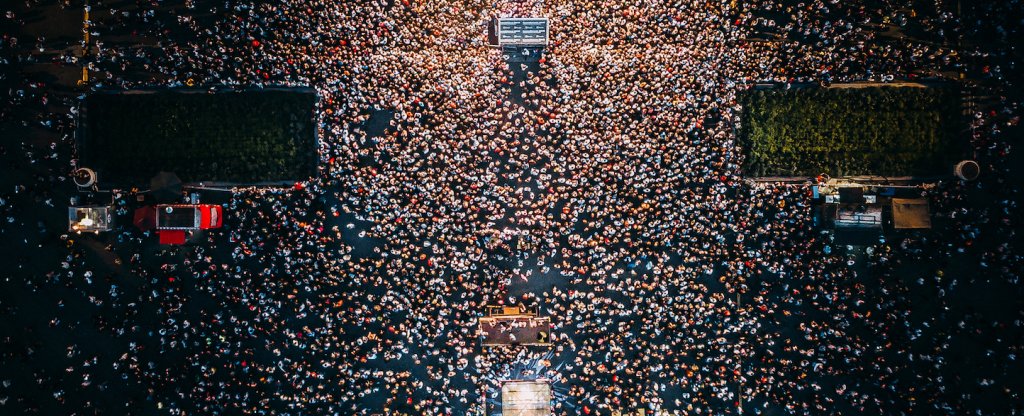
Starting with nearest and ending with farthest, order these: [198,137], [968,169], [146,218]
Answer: [146,218], [968,169], [198,137]

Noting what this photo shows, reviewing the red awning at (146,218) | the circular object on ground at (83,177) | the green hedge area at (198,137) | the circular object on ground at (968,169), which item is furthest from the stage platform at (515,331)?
the circular object on ground at (968,169)

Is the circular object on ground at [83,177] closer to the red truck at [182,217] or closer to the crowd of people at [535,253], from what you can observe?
the crowd of people at [535,253]

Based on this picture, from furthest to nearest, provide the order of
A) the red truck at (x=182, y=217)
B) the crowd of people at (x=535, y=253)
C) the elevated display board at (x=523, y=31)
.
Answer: the crowd of people at (x=535, y=253) < the elevated display board at (x=523, y=31) < the red truck at (x=182, y=217)

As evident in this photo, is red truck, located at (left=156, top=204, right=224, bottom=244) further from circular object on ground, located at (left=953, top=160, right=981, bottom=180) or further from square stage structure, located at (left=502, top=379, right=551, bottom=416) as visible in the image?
circular object on ground, located at (left=953, top=160, right=981, bottom=180)

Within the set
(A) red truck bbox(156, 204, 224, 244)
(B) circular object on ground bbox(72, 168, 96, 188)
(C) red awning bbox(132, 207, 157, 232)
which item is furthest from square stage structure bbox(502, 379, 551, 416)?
(B) circular object on ground bbox(72, 168, 96, 188)

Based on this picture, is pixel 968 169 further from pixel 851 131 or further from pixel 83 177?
pixel 83 177

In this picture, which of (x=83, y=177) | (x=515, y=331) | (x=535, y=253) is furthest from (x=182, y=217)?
(x=535, y=253)
